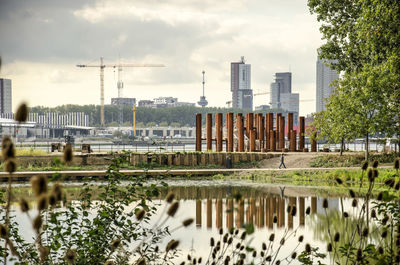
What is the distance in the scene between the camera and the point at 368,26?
25250mm

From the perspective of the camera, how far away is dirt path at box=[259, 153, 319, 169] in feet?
106

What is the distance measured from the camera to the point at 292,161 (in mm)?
33094

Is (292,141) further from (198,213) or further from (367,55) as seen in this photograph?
(198,213)

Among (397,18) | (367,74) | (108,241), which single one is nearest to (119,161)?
(108,241)

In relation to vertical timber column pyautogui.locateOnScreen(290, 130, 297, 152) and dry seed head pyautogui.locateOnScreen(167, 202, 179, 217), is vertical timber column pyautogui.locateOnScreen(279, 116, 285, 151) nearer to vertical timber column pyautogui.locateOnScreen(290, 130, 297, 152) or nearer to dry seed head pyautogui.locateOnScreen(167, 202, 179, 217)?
vertical timber column pyautogui.locateOnScreen(290, 130, 297, 152)

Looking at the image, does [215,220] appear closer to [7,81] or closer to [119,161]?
[119,161]

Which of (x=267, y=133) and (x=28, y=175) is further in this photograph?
(x=267, y=133)

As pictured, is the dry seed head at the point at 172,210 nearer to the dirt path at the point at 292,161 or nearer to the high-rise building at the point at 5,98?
the dirt path at the point at 292,161

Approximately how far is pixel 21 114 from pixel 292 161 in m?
30.6

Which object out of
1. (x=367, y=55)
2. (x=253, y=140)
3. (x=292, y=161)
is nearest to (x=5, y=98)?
(x=253, y=140)

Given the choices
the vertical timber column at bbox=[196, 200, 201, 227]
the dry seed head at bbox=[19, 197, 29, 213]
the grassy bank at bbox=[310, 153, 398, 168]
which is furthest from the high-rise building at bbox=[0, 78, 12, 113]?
the dry seed head at bbox=[19, 197, 29, 213]

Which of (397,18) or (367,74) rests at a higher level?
(397,18)

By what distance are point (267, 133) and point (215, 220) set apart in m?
25.2

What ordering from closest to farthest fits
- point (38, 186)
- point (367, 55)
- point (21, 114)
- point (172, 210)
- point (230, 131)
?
point (38, 186), point (21, 114), point (172, 210), point (367, 55), point (230, 131)
